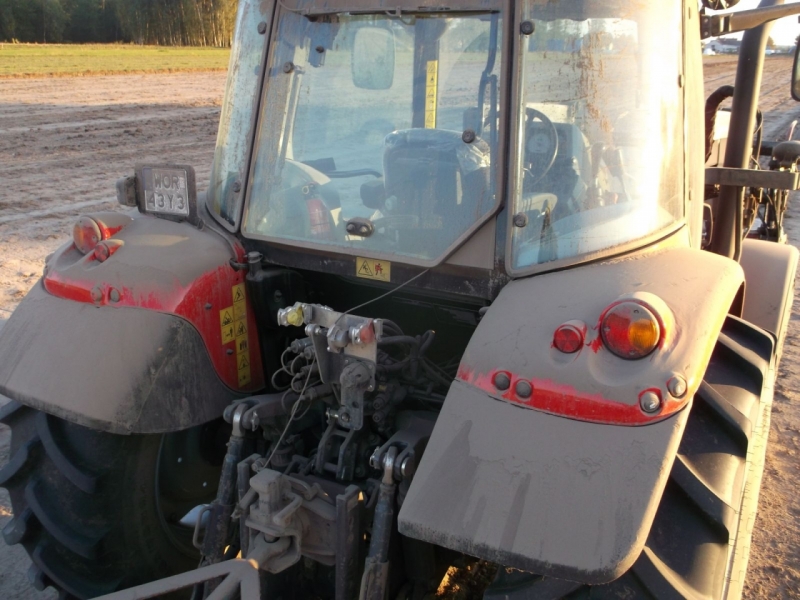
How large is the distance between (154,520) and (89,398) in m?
0.63

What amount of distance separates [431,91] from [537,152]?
0.41 meters

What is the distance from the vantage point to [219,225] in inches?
108

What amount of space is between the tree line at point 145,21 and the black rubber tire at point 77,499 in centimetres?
3403

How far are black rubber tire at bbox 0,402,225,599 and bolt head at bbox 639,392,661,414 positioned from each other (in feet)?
5.36

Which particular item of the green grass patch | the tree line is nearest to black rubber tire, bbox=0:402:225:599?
the green grass patch

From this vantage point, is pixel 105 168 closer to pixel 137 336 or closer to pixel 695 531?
pixel 137 336

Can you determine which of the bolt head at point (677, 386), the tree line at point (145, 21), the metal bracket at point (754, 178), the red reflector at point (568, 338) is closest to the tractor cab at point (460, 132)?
the red reflector at point (568, 338)

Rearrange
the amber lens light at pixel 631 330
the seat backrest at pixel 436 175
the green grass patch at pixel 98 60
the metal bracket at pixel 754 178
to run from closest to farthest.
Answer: the amber lens light at pixel 631 330, the seat backrest at pixel 436 175, the metal bracket at pixel 754 178, the green grass patch at pixel 98 60

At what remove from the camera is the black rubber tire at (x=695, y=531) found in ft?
5.58

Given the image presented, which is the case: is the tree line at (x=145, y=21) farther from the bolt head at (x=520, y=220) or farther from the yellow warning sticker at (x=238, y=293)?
the bolt head at (x=520, y=220)

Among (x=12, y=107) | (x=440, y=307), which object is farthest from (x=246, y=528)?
(x=12, y=107)

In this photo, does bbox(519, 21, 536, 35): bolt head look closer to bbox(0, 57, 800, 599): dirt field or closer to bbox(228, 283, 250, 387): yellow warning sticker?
bbox(228, 283, 250, 387): yellow warning sticker

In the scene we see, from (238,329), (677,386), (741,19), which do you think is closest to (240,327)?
(238,329)

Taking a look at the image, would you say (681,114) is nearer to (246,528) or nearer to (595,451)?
(595,451)
